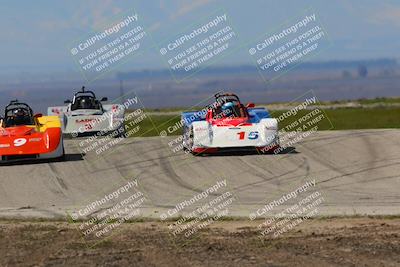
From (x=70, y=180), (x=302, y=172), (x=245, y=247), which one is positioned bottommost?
(x=302, y=172)

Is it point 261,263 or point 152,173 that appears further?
point 152,173

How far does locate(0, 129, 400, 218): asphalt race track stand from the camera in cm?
1377

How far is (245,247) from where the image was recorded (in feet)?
32.6

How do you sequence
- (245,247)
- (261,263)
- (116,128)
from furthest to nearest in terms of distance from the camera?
(116,128) → (245,247) → (261,263)

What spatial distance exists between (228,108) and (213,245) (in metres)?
12.0

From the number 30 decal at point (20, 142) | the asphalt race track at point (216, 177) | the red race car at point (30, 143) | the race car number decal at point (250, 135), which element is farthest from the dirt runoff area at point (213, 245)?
the race car number decal at point (250, 135)

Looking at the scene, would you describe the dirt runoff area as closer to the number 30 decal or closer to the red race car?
the red race car

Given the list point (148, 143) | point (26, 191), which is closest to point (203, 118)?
point (148, 143)

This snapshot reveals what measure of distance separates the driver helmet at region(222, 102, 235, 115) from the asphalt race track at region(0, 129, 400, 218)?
186cm

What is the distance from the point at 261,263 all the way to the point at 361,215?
11.6 feet

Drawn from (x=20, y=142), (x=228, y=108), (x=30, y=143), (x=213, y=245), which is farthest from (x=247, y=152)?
(x=213, y=245)

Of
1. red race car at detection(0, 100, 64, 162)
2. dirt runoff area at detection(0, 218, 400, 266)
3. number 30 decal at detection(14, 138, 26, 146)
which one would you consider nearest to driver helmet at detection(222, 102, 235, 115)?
red race car at detection(0, 100, 64, 162)

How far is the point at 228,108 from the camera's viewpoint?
72.0ft

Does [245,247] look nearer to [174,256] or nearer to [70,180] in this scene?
[174,256]
